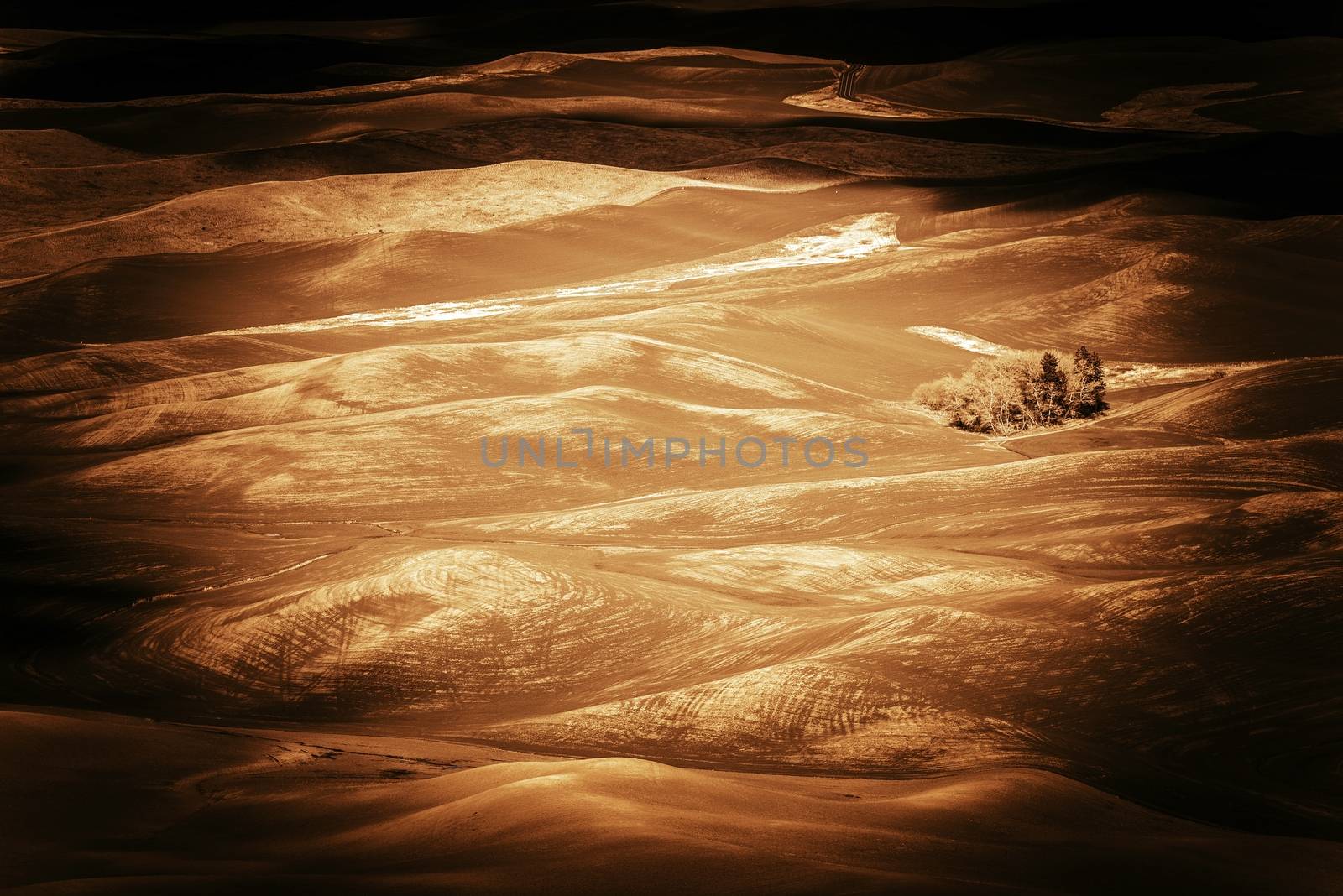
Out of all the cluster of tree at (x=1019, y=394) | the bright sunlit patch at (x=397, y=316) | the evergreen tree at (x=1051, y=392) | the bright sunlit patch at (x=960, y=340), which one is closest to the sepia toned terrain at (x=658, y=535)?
the bright sunlit patch at (x=960, y=340)

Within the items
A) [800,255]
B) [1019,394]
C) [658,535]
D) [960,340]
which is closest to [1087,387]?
[1019,394]

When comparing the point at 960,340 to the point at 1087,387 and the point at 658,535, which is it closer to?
the point at 1087,387

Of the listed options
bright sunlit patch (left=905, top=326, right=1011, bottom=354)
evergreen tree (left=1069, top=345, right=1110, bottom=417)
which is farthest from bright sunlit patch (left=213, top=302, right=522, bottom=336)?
evergreen tree (left=1069, top=345, right=1110, bottom=417)

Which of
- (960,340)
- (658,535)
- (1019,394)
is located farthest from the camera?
(960,340)

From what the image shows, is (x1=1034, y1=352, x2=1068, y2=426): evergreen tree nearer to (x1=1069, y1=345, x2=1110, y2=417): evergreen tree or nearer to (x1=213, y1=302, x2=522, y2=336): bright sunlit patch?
(x1=1069, y1=345, x2=1110, y2=417): evergreen tree

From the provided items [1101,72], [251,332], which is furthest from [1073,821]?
[1101,72]
